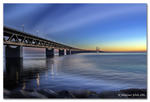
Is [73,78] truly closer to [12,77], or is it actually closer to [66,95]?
[66,95]

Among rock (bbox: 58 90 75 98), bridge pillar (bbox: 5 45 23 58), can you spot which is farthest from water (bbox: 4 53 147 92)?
bridge pillar (bbox: 5 45 23 58)

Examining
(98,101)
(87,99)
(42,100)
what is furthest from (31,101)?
(98,101)

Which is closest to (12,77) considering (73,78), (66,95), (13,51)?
(73,78)

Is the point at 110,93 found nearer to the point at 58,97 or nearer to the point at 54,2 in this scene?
the point at 58,97

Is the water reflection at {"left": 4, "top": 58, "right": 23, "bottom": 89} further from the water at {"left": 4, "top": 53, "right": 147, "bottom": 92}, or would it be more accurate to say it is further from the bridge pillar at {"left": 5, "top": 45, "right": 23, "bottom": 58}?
the bridge pillar at {"left": 5, "top": 45, "right": 23, "bottom": 58}

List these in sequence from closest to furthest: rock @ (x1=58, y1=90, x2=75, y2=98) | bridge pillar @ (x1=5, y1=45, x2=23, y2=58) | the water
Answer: rock @ (x1=58, y1=90, x2=75, y2=98) → the water → bridge pillar @ (x1=5, y1=45, x2=23, y2=58)

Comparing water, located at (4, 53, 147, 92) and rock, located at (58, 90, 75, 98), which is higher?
rock, located at (58, 90, 75, 98)

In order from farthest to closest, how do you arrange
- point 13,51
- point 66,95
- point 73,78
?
point 13,51, point 73,78, point 66,95

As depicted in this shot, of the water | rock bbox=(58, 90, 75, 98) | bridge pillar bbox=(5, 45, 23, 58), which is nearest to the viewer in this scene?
rock bbox=(58, 90, 75, 98)

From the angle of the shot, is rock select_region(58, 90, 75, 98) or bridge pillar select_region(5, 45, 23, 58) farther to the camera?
bridge pillar select_region(5, 45, 23, 58)

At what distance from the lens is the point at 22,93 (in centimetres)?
739

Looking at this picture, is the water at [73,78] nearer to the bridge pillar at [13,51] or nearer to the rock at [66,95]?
the rock at [66,95]

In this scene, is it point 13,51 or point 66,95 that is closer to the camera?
point 66,95

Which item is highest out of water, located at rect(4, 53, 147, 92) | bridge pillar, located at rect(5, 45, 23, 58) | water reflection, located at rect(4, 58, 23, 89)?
bridge pillar, located at rect(5, 45, 23, 58)
